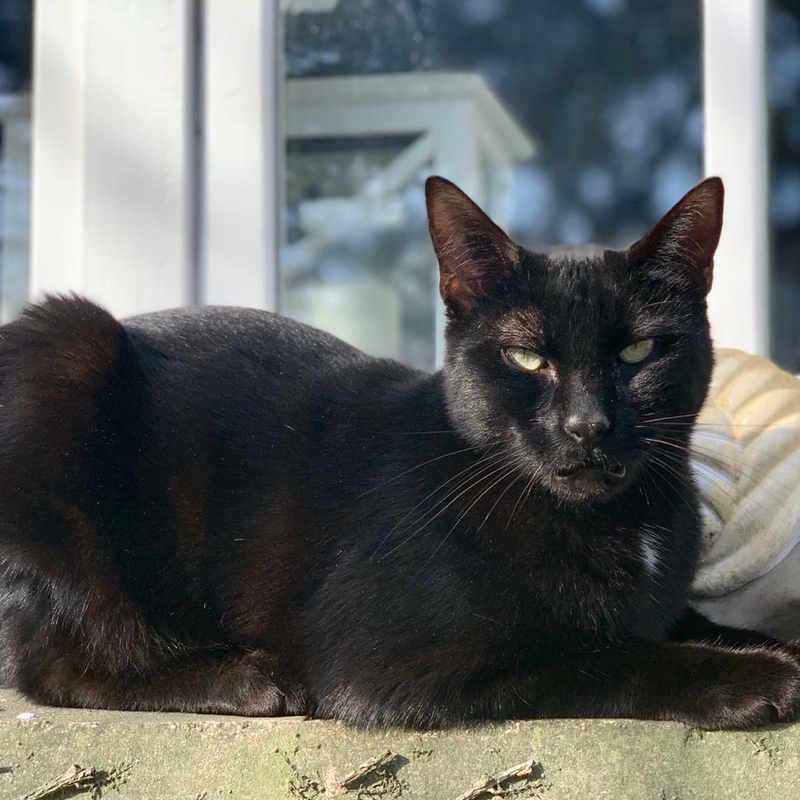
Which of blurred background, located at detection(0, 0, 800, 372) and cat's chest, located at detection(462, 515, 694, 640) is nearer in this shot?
cat's chest, located at detection(462, 515, 694, 640)

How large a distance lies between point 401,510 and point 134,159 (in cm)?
185

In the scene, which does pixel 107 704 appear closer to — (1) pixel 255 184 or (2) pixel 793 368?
(1) pixel 255 184

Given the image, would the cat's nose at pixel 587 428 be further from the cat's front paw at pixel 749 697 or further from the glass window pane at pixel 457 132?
the glass window pane at pixel 457 132

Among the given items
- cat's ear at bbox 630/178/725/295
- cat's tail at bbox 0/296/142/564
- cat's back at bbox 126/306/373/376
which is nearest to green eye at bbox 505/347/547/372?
cat's ear at bbox 630/178/725/295

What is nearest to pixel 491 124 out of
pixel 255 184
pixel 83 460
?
pixel 255 184

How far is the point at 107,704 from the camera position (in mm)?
1941

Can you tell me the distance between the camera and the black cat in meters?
1.76

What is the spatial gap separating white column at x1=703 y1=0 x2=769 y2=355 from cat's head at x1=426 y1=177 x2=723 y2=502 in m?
1.36

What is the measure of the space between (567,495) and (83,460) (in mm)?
796

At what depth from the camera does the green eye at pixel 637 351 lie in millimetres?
1822

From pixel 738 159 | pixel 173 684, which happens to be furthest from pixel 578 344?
pixel 738 159

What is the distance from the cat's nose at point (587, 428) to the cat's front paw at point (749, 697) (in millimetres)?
367

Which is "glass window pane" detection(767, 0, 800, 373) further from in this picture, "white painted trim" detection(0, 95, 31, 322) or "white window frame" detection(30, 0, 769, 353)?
"white painted trim" detection(0, 95, 31, 322)

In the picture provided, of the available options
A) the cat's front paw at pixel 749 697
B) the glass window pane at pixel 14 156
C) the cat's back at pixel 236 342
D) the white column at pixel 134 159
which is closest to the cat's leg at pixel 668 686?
the cat's front paw at pixel 749 697
